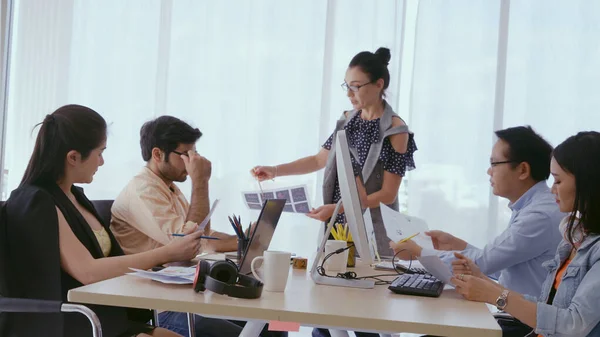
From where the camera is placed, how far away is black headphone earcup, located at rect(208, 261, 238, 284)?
58.7 inches

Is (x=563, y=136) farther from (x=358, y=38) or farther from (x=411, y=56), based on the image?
(x=358, y=38)

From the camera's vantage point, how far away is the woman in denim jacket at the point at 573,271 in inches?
58.6

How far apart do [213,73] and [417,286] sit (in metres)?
2.71

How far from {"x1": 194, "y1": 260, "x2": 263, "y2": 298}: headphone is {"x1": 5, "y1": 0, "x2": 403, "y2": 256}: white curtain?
2.48 m

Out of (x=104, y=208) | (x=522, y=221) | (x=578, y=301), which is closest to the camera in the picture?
(x=578, y=301)

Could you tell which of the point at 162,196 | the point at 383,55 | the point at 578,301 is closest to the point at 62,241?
the point at 162,196

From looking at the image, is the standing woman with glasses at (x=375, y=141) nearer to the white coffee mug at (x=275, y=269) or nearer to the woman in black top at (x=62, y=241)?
the woman in black top at (x=62, y=241)

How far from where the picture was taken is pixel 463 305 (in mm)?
1549

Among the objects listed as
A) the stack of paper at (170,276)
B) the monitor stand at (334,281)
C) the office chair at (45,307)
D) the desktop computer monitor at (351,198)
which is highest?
the desktop computer monitor at (351,198)

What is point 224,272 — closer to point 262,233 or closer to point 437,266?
point 262,233

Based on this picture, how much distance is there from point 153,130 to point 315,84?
5.33ft

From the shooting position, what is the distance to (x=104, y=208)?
232 centimetres

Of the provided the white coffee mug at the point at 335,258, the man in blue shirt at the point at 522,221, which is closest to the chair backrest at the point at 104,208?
the white coffee mug at the point at 335,258

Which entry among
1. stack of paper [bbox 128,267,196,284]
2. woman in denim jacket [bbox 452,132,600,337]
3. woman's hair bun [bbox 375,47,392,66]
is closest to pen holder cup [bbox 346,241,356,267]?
woman in denim jacket [bbox 452,132,600,337]
